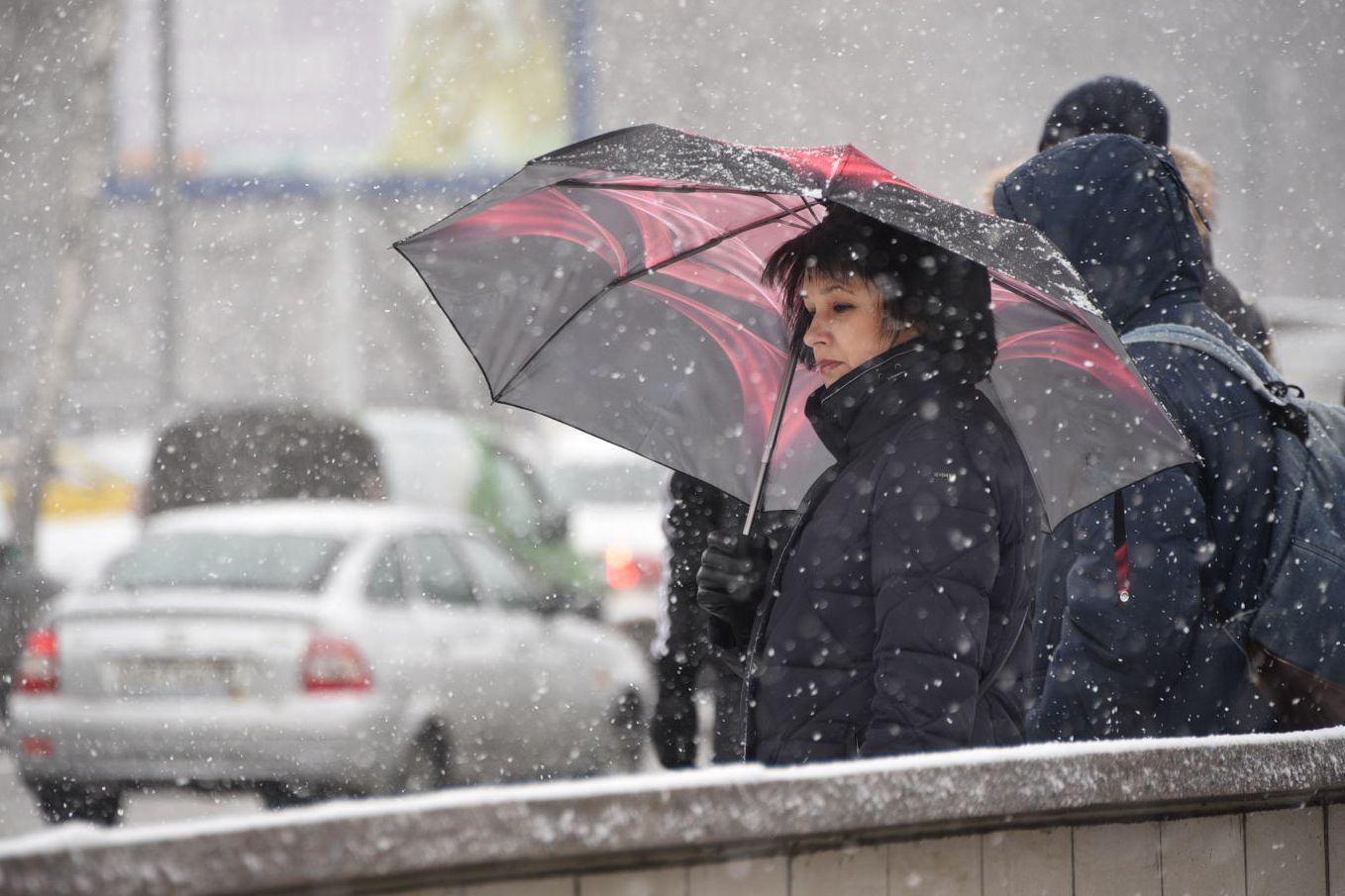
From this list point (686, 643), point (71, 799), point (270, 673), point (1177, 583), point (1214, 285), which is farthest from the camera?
point (71, 799)

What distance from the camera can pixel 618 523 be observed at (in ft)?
43.0

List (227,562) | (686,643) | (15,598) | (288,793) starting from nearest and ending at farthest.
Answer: (686,643) → (288,793) → (227,562) → (15,598)

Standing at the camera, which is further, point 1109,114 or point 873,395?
A: point 1109,114

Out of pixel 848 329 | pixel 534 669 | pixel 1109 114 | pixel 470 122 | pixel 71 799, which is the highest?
pixel 470 122

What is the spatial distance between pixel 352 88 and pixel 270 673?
2072cm

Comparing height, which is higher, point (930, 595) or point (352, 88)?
point (352, 88)

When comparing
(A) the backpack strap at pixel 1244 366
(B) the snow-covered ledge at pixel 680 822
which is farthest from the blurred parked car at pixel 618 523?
(B) the snow-covered ledge at pixel 680 822

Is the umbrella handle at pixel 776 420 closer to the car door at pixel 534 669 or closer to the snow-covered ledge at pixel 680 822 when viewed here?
the snow-covered ledge at pixel 680 822

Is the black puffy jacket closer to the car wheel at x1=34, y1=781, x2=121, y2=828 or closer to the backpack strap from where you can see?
the backpack strap

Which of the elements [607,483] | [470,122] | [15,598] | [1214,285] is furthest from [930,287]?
[470,122]

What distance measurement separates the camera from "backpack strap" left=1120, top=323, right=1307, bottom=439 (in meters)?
2.87

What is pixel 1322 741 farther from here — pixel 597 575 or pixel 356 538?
pixel 597 575

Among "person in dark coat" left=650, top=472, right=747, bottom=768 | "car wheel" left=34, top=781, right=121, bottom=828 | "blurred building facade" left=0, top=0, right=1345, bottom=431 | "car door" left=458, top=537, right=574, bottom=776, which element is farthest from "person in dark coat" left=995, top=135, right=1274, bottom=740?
"blurred building facade" left=0, top=0, right=1345, bottom=431

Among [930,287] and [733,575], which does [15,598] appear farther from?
[930,287]
